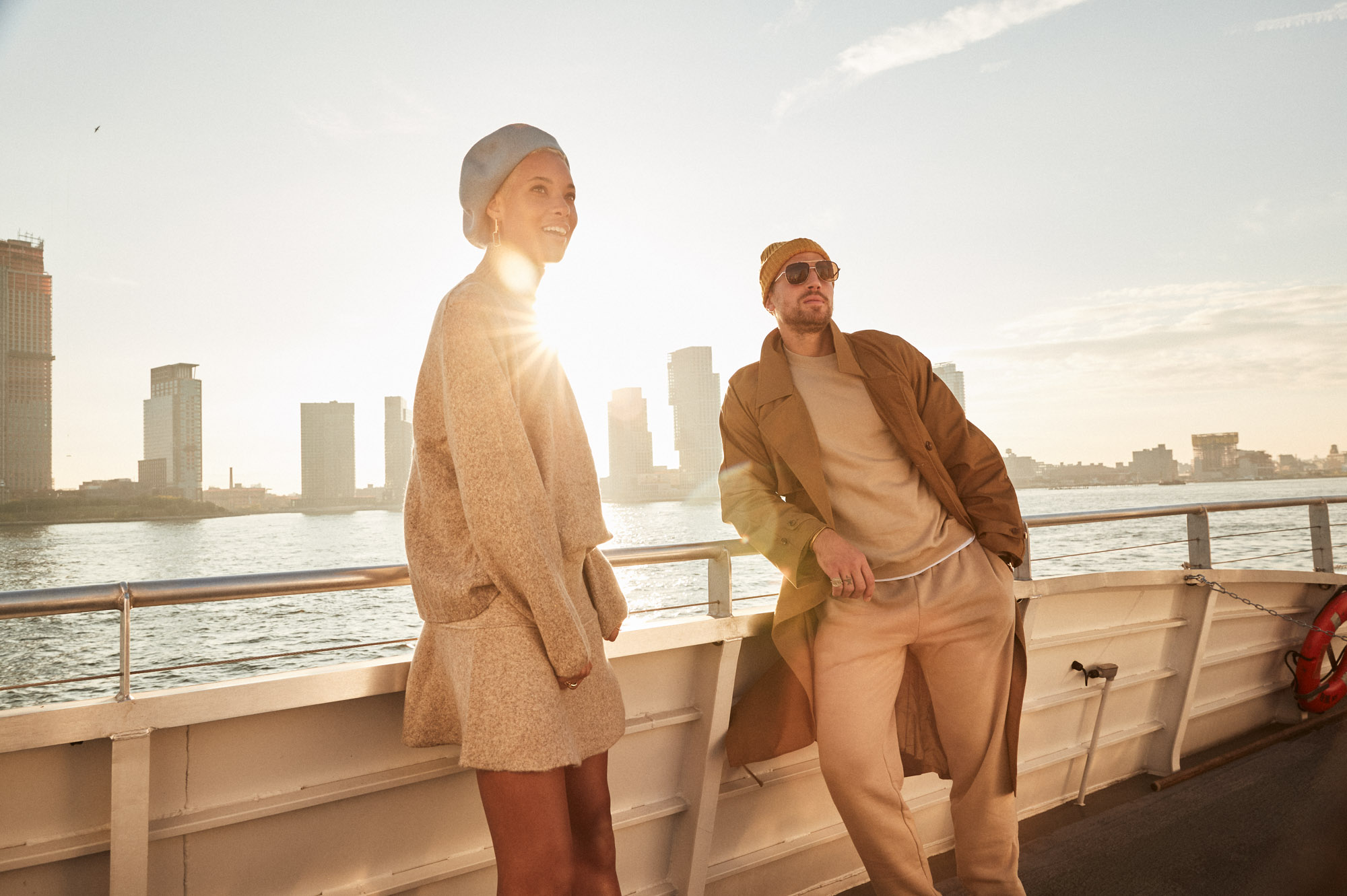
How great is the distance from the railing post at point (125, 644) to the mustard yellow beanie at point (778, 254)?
66.1 inches

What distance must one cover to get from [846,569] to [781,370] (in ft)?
1.89

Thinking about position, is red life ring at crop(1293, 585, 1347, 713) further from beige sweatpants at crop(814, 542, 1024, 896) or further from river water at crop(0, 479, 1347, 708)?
beige sweatpants at crop(814, 542, 1024, 896)

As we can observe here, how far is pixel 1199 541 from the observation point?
3.51 metres

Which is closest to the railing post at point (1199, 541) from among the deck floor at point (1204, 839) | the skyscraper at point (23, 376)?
the deck floor at point (1204, 839)

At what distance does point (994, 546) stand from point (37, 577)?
51.8 m

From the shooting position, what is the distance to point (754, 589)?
39.2m

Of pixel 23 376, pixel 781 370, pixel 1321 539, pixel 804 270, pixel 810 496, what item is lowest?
pixel 1321 539

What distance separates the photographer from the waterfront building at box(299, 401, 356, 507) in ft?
158

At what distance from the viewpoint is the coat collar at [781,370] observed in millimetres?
2059

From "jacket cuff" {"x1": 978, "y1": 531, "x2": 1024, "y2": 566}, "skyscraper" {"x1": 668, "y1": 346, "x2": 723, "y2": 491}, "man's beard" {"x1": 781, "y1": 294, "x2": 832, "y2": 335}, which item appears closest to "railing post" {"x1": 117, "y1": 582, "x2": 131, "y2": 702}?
"man's beard" {"x1": 781, "y1": 294, "x2": 832, "y2": 335}

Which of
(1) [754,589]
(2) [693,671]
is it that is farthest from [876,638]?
(1) [754,589]

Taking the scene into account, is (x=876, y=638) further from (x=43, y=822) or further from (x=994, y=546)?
(x=43, y=822)

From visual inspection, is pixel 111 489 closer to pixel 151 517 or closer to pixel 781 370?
pixel 151 517

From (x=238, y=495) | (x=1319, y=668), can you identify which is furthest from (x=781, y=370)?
(x=238, y=495)
